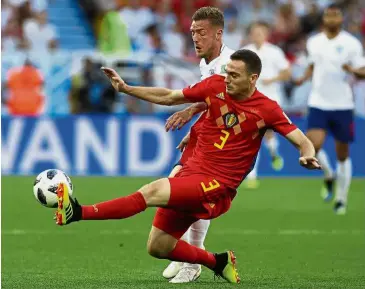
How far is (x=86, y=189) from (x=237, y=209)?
291 cm

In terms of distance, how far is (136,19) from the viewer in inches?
A: 875

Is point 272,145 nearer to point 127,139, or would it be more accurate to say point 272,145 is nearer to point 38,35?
point 127,139

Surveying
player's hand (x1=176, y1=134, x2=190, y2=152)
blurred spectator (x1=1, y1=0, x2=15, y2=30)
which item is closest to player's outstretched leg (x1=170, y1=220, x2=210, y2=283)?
player's hand (x1=176, y1=134, x2=190, y2=152)

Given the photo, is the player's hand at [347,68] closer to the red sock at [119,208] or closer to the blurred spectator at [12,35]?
the red sock at [119,208]

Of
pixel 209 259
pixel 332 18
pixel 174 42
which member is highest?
pixel 332 18

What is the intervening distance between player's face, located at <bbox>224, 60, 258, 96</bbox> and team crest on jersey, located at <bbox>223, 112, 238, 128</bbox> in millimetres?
157

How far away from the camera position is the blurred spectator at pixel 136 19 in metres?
22.2

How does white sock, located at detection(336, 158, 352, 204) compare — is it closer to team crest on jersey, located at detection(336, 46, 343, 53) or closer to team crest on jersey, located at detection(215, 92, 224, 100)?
team crest on jersey, located at detection(336, 46, 343, 53)

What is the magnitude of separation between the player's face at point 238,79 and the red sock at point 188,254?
1181mm

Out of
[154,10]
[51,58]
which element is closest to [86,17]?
[154,10]

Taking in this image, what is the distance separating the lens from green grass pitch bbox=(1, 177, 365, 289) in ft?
27.0

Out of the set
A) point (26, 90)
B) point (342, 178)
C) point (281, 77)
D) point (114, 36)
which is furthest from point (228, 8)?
point (342, 178)

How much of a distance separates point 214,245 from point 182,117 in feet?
9.01

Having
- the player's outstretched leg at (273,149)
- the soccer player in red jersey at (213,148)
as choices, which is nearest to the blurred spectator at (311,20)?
→ the player's outstretched leg at (273,149)
